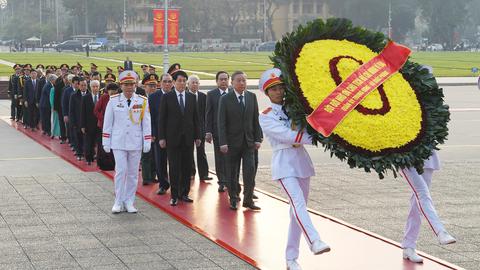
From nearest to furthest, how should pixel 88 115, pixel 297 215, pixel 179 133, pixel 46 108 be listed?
pixel 297 215, pixel 179 133, pixel 88 115, pixel 46 108

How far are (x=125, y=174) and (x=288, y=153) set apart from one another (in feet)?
12.9

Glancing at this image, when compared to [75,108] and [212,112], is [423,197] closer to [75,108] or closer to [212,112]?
[212,112]

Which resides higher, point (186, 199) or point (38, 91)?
point (38, 91)

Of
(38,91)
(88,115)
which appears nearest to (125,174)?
(88,115)

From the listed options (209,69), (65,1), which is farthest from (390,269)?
(65,1)

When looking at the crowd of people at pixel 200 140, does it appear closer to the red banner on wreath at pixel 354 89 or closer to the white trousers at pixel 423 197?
the white trousers at pixel 423 197

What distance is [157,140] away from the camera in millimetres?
12875

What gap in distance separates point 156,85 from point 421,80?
7194mm

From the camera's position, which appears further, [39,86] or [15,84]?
[15,84]

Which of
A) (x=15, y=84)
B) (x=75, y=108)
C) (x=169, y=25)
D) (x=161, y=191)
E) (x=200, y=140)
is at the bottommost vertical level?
(x=161, y=191)

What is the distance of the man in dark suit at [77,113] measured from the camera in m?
16.4

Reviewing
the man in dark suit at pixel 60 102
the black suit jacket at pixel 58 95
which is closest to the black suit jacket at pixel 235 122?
the man in dark suit at pixel 60 102

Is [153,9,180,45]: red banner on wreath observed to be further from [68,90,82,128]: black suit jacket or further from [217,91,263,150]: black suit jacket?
[217,91,263,150]: black suit jacket

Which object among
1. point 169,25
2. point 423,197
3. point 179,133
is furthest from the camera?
point 169,25
